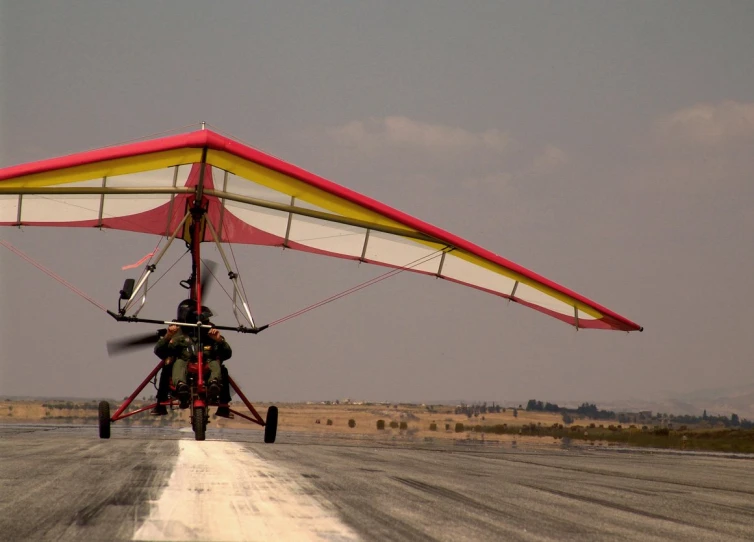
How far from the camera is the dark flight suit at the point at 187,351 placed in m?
16.5

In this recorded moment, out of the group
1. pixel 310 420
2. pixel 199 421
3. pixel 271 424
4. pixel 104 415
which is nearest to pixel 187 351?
pixel 199 421

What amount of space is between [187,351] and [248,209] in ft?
16.8

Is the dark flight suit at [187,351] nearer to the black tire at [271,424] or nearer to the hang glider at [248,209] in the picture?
the hang glider at [248,209]

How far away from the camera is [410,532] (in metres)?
6.86

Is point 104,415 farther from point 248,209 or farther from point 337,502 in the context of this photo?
point 337,502

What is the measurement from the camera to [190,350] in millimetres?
16625

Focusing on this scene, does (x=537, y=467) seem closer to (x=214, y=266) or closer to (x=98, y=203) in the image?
(x=214, y=266)

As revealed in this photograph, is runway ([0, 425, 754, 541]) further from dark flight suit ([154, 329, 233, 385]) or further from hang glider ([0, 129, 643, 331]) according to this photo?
hang glider ([0, 129, 643, 331])

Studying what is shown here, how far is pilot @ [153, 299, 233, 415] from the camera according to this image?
16344mm

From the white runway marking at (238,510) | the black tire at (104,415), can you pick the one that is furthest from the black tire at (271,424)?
the white runway marking at (238,510)

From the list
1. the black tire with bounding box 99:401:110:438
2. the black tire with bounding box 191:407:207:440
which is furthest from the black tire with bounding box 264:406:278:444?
the black tire with bounding box 191:407:207:440

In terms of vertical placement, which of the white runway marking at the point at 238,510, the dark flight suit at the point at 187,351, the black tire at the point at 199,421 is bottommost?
the white runway marking at the point at 238,510

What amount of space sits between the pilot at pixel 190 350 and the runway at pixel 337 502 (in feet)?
6.41

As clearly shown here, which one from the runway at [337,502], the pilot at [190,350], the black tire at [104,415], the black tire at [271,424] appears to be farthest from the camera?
the black tire at [271,424]
